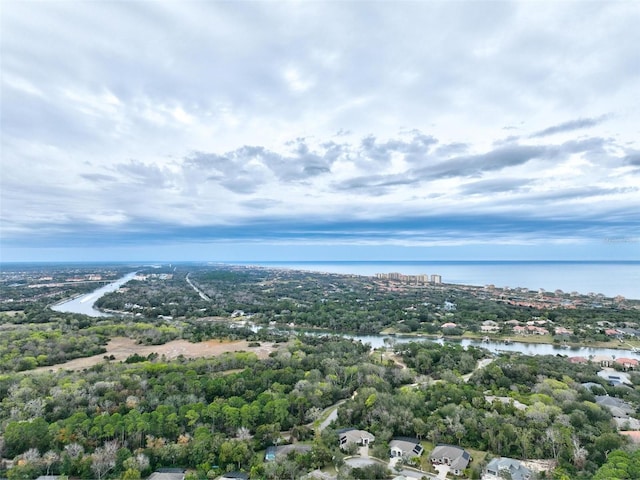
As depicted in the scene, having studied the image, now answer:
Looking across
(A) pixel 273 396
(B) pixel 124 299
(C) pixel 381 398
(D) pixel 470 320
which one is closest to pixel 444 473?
(C) pixel 381 398

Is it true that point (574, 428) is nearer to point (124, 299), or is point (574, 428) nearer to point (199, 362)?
point (199, 362)

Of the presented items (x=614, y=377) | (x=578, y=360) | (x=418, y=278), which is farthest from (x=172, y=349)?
(x=418, y=278)

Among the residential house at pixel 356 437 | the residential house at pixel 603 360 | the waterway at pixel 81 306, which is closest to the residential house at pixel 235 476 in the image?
the residential house at pixel 356 437

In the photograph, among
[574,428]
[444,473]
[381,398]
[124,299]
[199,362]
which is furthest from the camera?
[124,299]

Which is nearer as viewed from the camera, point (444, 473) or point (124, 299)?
point (444, 473)

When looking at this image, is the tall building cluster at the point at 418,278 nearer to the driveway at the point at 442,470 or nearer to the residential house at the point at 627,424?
the residential house at the point at 627,424

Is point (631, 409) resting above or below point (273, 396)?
below

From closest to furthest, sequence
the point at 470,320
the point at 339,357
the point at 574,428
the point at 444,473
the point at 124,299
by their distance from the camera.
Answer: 1. the point at 444,473
2. the point at 574,428
3. the point at 339,357
4. the point at 470,320
5. the point at 124,299
